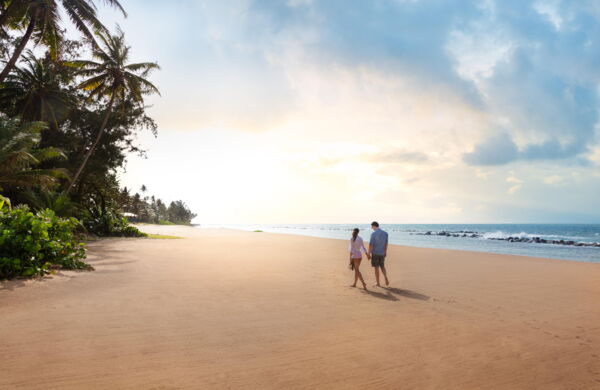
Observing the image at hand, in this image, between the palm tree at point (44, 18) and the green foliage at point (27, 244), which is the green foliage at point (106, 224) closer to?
the palm tree at point (44, 18)

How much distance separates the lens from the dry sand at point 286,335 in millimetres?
3791

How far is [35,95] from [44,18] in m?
9.06

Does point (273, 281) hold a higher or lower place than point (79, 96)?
lower

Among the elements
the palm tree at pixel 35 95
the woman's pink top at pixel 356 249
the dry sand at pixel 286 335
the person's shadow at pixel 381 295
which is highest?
the palm tree at pixel 35 95

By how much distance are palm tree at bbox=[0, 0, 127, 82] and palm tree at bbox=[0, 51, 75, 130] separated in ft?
15.2

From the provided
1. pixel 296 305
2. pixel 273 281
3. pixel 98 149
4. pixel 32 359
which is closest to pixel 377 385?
pixel 296 305

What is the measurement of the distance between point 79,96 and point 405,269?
2697 cm

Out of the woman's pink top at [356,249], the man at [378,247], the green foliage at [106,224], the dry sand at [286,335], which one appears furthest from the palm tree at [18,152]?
the man at [378,247]

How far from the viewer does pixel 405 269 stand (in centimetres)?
1363

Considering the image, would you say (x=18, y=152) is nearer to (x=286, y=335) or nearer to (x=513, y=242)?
(x=286, y=335)

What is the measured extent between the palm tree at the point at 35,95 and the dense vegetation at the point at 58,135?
6 cm

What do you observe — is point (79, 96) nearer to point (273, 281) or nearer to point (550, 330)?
point (273, 281)

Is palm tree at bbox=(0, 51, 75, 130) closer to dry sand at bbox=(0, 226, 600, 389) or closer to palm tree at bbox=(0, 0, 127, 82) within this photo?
palm tree at bbox=(0, 0, 127, 82)

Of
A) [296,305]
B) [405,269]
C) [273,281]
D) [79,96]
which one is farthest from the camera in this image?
[79,96]
